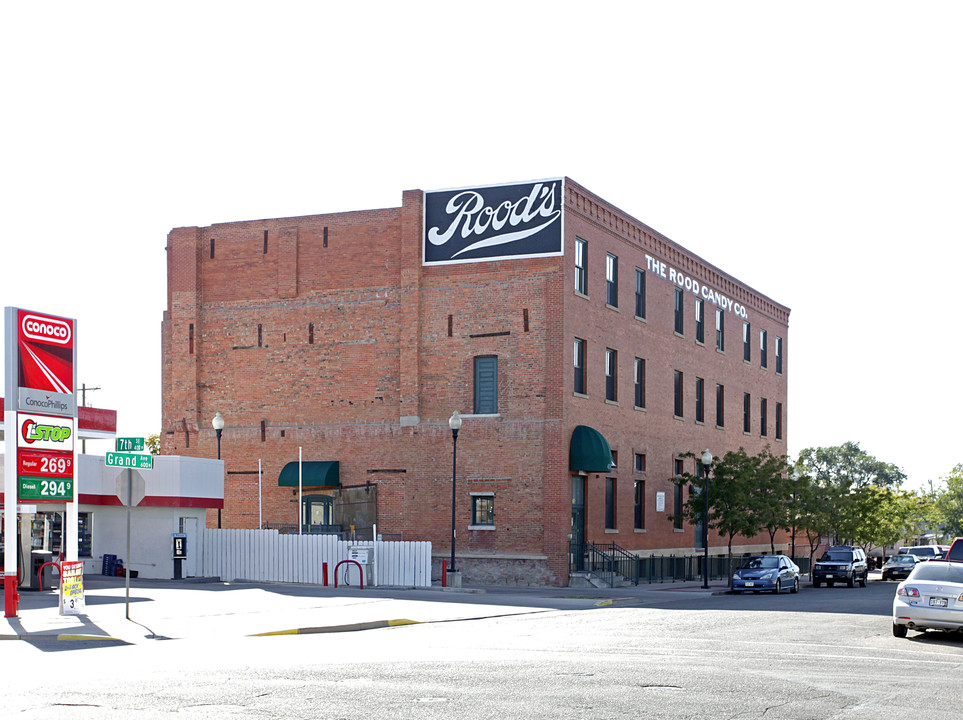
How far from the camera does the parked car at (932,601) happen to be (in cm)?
2125

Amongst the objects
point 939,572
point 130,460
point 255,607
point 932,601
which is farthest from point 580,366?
point 932,601

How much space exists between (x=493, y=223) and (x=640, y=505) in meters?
14.2

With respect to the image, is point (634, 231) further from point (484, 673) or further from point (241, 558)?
point (484, 673)

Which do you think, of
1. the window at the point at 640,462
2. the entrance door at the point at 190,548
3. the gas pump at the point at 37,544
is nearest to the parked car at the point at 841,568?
the window at the point at 640,462

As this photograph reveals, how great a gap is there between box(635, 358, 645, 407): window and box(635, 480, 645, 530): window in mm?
3294

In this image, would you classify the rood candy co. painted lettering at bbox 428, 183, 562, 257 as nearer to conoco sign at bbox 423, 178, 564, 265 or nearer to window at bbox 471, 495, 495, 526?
conoco sign at bbox 423, 178, 564, 265

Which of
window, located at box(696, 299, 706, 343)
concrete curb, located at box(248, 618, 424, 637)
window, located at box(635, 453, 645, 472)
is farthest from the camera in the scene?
window, located at box(696, 299, 706, 343)

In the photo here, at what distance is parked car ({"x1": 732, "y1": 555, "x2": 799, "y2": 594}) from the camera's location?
40.8m

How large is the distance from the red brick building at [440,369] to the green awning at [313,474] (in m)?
0.08

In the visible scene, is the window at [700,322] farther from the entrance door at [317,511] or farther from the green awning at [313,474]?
the entrance door at [317,511]

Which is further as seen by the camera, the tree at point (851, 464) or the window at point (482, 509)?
the tree at point (851, 464)

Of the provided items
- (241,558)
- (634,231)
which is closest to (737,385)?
(634,231)

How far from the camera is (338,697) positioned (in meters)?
13.4

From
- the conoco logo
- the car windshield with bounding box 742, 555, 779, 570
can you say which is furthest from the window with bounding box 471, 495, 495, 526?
the conoco logo
